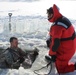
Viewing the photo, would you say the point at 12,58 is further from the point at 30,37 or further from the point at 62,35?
the point at 30,37

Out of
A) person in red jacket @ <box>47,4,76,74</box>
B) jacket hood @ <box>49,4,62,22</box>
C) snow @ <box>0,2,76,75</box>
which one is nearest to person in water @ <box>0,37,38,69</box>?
snow @ <box>0,2,76,75</box>

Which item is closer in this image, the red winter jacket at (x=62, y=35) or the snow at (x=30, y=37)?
the red winter jacket at (x=62, y=35)

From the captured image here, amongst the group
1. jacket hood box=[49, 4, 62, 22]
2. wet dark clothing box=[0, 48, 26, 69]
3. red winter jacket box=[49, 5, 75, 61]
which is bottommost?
wet dark clothing box=[0, 48, 26, 69]

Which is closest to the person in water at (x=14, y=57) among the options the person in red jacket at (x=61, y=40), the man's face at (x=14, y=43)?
the man's face at (x=14, y=43)

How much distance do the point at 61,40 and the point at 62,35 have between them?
0.11 metres

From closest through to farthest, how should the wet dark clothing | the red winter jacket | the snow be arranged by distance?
the red winter jacket < the snow < the wet dark clothing

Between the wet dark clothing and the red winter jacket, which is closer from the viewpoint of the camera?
the red winter jacket

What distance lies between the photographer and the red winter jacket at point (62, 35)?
5.02 metres

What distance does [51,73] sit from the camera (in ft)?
18.2

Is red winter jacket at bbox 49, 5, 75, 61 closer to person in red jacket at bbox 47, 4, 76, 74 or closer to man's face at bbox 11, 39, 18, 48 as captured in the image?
person in red jacket at bbox 47, 4, 76, 74

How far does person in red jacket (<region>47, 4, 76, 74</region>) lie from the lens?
16.5ft

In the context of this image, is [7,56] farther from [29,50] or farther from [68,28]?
[68,28]

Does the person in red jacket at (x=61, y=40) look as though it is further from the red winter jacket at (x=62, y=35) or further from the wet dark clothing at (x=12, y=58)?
the wet dark clothing at (x=12, y=58)

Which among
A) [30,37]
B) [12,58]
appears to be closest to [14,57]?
[12,58]
